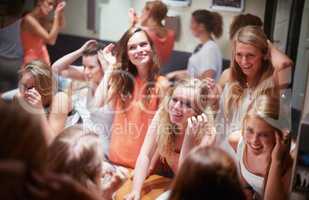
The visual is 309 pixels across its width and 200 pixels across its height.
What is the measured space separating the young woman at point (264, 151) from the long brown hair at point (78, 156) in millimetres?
480

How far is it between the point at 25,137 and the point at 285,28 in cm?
89

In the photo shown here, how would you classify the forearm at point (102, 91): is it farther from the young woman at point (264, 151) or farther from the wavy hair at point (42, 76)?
the young woman at point (264, 151)

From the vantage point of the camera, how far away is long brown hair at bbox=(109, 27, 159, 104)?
1.62 m

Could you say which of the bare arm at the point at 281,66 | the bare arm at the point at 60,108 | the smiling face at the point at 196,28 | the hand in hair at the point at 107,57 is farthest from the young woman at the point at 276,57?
the bare arm at the point at 60,108

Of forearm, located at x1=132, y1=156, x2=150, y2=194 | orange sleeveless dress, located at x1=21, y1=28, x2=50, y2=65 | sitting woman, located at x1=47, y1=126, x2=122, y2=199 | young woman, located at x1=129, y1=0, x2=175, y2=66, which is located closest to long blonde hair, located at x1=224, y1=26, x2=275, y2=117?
young woman, located at x1=129, y1=0, x2=175, y2=66

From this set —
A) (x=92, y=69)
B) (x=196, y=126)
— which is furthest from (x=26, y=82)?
(x=196, y=126)

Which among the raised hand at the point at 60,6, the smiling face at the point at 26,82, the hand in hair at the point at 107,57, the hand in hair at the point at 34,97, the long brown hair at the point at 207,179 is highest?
the raised hand at the point at 60,6

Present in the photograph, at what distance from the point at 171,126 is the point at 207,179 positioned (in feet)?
1.21

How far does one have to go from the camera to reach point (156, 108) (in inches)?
64.4

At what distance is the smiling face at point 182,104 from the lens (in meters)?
1.57

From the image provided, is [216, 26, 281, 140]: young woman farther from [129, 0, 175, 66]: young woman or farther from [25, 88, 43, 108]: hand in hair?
[25, 88, 43, 108]: hand in hair

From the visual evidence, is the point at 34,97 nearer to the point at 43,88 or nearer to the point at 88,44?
the point at 43,88

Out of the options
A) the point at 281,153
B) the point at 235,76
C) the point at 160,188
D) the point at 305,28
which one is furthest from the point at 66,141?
the point at 305,28

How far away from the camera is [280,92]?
1.49 metres
